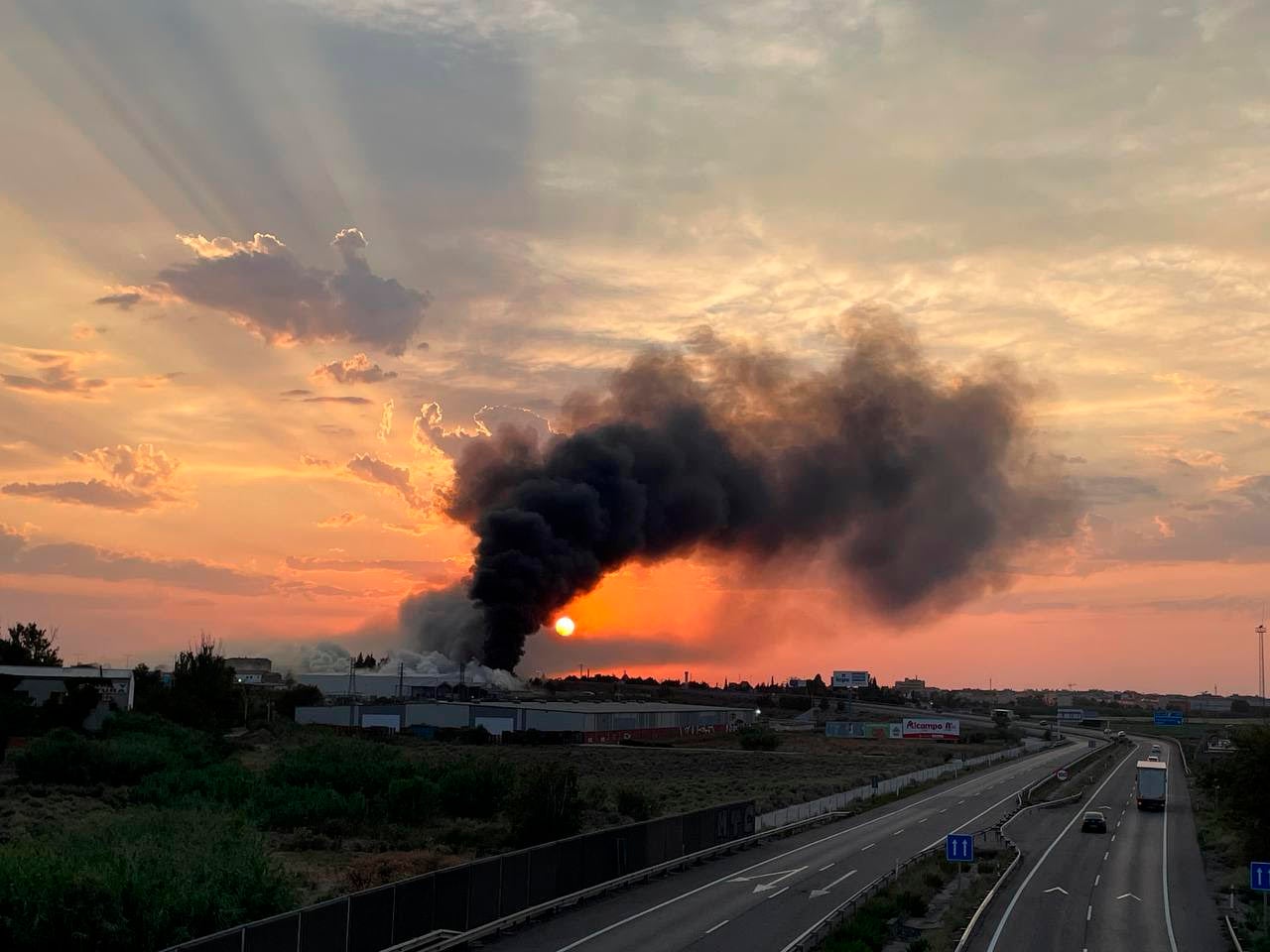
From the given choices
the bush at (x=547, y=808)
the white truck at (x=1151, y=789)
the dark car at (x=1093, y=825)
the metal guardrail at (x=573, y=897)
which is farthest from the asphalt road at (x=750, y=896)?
the white truck at (x=1151, y=789)

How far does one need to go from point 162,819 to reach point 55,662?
93673mm

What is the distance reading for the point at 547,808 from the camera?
4469 centimetres

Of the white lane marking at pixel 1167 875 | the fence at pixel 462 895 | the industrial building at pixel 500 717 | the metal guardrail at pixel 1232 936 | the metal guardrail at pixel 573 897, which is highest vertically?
the industrial building at pixel 500 717

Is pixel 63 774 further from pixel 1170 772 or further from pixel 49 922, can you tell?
pixel 1170 772

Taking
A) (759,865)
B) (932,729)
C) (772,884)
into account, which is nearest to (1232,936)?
(772,884)

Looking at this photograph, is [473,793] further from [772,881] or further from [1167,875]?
[1167,875]

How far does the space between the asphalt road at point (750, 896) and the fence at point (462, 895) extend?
2.67 feet

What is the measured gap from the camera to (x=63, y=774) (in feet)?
204

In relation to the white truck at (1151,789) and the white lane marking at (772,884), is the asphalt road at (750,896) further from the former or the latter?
the white truck at (1151,789)

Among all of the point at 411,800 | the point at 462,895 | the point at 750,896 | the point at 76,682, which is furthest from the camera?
the point at 76,682

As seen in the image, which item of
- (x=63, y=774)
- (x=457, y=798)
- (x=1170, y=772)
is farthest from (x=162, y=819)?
(x=1170, y=772)

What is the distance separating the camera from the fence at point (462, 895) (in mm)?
21281

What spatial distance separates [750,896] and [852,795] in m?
36.8

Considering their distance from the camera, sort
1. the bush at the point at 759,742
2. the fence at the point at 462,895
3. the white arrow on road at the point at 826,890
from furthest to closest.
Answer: the bush at the point at 759,742
the white arrow on road at the point at 826,890
the fence at the point at 462,895
